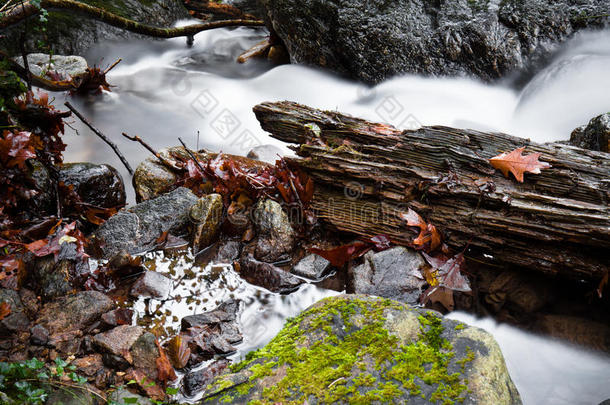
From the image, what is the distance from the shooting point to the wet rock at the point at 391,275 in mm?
3408

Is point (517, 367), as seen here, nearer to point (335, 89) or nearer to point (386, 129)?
point (386, 129)

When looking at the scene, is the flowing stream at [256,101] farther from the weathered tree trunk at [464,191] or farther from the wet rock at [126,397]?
the wet rock at [126,397]

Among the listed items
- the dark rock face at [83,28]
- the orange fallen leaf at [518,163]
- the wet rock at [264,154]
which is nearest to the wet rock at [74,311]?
the wet rock at [264,154]

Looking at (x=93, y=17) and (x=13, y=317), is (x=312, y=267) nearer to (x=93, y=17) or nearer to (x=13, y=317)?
(x=13, y=317)

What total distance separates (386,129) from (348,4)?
4.96 metres

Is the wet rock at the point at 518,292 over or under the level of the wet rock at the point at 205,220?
over

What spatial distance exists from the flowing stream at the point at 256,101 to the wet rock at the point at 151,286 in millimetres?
108

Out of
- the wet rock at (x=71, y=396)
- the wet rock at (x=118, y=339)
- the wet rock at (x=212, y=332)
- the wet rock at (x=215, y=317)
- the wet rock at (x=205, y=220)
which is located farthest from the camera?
the wet rock at (x=205, y=220)

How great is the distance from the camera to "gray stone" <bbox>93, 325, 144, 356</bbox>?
271 cm

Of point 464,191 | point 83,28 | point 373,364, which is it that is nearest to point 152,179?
point 464,191

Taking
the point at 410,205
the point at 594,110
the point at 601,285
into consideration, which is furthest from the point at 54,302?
the point at 594,110

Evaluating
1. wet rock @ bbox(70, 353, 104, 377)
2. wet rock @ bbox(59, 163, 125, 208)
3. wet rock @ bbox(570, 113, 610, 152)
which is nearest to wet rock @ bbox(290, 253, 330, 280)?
wet rock @ bbox(70, 353, 104, 377)

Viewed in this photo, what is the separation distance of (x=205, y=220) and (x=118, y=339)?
147 centimetres

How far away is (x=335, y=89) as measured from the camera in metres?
8.34
